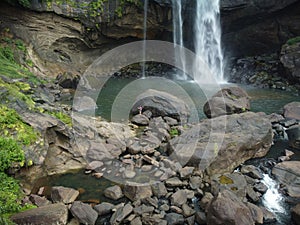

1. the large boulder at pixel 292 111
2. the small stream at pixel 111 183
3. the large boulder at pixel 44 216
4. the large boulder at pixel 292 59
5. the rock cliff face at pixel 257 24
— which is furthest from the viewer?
the rock cliff face at pixel 257 24

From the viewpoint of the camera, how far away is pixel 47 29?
57.6 ft

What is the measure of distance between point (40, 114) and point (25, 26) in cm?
1268

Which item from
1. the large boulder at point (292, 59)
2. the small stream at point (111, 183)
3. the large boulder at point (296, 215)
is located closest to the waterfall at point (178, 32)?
the large boulder at point (292, 59)

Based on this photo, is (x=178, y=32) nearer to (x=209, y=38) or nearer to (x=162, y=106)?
(x=209, y=38)

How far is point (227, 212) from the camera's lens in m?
4.18

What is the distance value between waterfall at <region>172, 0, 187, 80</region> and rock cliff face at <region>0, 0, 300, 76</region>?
1.42 ft

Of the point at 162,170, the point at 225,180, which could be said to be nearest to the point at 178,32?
the point at 162,170

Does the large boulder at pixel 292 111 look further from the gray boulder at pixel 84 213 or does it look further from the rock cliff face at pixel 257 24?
the rock cliff face at pixel 257 24

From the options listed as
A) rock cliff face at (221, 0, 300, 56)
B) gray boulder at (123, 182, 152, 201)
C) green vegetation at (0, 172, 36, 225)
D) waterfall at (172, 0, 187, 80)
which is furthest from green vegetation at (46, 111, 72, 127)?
rock cliff face at (221, 0, 300, 56)

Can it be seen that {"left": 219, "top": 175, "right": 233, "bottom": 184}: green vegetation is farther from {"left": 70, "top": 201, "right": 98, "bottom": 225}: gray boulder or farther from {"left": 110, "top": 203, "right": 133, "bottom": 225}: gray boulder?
{"left": 70, "top": 201, "right": 98, "bottom": 225}: gray boulder

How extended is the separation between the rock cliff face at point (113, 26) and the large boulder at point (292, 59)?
10.9 feet

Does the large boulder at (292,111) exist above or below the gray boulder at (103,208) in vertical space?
above

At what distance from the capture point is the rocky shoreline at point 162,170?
A: 4609 mm

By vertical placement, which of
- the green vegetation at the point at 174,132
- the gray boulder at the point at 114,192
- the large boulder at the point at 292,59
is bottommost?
the gray boulder at the point at 114,192
